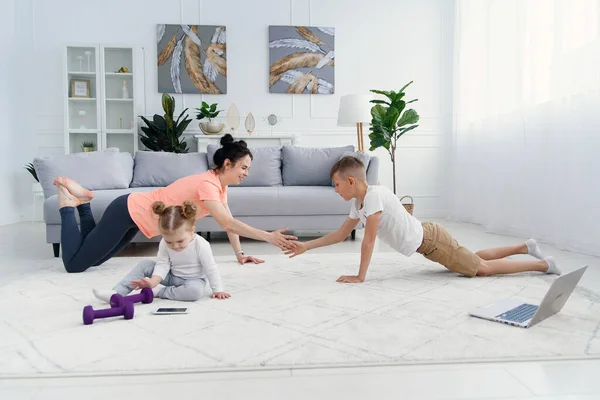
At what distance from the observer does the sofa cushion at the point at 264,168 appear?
4531 mm

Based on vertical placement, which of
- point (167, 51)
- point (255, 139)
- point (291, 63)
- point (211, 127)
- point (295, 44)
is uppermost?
point (295, 44)

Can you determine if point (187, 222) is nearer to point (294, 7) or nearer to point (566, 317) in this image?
point (566, 317)

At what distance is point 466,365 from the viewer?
1460 mm

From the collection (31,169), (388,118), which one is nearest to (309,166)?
(388,118)

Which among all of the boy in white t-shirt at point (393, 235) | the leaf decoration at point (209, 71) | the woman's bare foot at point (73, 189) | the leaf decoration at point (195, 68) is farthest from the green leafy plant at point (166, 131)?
the boy in white t-shirt at point (393, 235)

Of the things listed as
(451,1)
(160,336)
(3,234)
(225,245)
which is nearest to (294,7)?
(451,1)

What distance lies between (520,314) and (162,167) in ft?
11.2

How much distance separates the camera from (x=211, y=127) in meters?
5.74

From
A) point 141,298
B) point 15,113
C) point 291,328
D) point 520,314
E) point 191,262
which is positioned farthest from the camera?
point 15,113

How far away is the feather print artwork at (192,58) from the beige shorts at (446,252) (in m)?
4.15

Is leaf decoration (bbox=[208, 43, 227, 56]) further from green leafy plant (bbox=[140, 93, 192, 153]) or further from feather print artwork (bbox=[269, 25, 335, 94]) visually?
green leafy plant (bbox=[140, 93, 192, 153])

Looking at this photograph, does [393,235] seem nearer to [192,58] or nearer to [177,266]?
[177,266]

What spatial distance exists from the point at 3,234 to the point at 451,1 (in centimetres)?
567

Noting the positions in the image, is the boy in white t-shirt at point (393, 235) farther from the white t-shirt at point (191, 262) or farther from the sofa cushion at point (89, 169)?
the sofa cushion at point (89, 169)
